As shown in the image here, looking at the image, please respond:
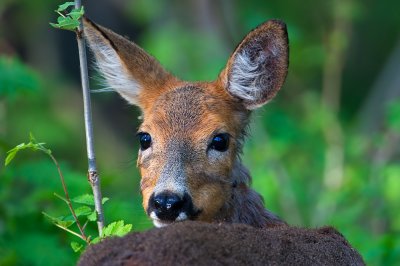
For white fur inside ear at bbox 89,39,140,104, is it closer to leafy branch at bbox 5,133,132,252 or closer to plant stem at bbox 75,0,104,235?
plant stem at bbox 75,0,104,235

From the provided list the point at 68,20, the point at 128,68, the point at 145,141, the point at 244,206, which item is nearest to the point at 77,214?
the point at 68,20

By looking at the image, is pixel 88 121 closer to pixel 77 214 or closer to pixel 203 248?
pixel 77 214

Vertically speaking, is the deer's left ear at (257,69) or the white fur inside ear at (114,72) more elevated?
the deer's left ear at (257,69)

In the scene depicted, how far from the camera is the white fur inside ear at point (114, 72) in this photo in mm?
8039

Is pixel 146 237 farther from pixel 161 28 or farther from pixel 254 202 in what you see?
pixel 161 28

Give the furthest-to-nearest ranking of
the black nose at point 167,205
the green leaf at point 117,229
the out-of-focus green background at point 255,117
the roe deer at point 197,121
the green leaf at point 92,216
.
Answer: the out-of-focus green background at point 255,117
the roe deer at point 197,121
the black nose at point 167,205
the green leaf at point 92,216
the green leaf at point 117,229

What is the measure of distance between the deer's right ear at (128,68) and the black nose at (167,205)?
5.64ft

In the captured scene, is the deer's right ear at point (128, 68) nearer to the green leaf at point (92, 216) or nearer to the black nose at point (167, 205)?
the black nose at point (167, 205)

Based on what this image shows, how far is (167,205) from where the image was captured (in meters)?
6.32

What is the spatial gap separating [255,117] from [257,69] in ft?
1.42

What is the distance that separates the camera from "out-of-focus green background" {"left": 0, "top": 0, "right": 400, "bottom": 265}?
8938mm

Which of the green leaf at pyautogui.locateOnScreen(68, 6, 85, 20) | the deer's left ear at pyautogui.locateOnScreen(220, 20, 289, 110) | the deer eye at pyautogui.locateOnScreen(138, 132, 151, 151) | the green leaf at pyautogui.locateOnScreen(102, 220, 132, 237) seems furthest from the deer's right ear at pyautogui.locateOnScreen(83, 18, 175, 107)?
the green leaf at pyautogui.locateOnScreen(102, 220, 132, 237)

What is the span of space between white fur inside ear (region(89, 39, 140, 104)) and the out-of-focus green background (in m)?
0.54

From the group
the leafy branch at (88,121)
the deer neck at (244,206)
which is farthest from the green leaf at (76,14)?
the deer neck at (244,206)
